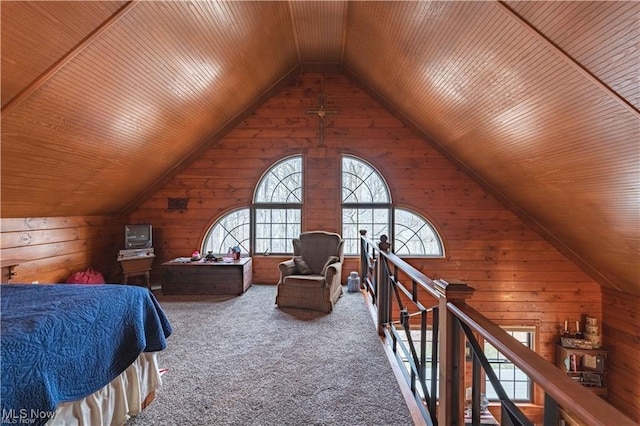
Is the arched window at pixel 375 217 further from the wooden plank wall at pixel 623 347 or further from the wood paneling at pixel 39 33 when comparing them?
the wood paneling at pixel 39 33

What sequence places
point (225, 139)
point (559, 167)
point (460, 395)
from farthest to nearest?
point (225, 139), point (559, 167), point (460, 395)

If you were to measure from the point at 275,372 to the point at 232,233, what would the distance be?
3217 mm

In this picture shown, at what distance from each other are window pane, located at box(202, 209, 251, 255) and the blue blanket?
3065 mm

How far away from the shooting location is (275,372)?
2.22 metres

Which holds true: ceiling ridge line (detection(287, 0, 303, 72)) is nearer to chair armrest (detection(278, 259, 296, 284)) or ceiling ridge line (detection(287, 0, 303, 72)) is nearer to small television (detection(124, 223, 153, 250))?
chair armrest (detection(278, 259, 296, 284))

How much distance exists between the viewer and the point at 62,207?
3604 mm

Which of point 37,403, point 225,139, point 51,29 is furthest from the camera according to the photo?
point 225,139

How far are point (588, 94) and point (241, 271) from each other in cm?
409

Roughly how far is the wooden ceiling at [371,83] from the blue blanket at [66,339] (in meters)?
1.60

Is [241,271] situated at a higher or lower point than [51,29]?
lower

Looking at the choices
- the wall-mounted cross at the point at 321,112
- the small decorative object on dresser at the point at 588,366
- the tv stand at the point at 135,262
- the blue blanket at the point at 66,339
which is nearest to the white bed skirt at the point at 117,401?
the blue blanket at the point at 66,339

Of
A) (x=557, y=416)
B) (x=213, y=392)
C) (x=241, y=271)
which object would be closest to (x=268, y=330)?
(x=213, y=392)

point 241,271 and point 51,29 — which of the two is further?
point 241,271

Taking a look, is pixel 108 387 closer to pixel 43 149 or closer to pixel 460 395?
pixel 460 395
